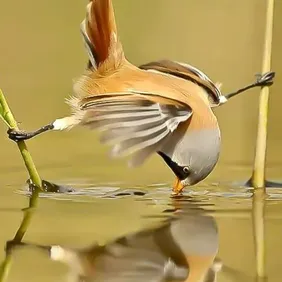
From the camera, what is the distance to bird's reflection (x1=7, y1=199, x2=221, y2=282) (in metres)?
1.24

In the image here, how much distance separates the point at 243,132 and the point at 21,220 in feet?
3.71

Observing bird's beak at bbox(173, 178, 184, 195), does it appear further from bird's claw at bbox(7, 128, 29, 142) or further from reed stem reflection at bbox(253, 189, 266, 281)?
bird's claw at bbox(7, 128, 29, 142)

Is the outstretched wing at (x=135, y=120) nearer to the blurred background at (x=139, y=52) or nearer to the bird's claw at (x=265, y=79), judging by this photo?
the bird's claw at (x=265, y=79)

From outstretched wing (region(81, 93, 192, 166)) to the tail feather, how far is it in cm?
20

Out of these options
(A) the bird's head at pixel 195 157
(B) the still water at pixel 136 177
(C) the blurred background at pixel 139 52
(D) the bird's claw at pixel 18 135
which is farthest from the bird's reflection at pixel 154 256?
(C) the blurred background at pixel 139 52

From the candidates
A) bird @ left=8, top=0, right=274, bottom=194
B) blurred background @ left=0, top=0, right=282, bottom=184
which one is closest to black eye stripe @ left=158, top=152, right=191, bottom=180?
bird @ left=8, top=0, right=274, bottom=194

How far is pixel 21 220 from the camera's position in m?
1.57

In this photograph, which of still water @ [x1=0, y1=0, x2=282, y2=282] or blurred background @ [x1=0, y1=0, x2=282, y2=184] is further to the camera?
blurred background @ [x1=0, y1=0, x2=282, y2=184]

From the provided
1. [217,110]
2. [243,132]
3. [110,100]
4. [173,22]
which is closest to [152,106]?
[110,100]

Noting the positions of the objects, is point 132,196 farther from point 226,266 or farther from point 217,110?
point 217,110

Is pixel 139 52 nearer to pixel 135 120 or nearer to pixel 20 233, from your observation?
pixel 135 120

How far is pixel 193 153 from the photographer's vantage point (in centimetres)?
183

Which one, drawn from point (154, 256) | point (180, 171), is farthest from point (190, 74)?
point (154, 256)

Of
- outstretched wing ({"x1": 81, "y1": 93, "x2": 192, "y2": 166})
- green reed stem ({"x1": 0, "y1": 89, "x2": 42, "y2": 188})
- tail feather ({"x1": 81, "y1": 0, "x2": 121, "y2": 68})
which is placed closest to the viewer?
outstretched wing ({"x1": 81, "y1": 93, "x2": 192, "y2": 166})
